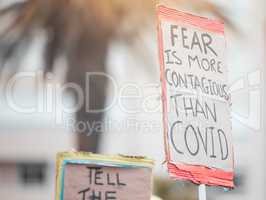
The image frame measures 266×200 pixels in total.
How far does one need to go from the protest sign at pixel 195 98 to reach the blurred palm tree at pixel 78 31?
0.59ft

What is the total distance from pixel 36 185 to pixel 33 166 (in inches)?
3.6

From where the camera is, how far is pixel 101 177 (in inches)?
88.3

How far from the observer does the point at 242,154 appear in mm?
2379

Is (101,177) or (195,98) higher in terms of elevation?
(195,98)

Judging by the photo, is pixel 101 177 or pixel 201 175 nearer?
pixel 101 177

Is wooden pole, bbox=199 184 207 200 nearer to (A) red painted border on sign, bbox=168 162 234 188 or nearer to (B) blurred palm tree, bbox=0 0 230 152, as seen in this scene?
(A) red painted border on sign, bbox=168 162 234 188

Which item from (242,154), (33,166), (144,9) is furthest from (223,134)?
(33,166)

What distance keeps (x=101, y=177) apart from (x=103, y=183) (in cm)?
3

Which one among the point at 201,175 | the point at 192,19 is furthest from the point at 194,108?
the point at 192,19

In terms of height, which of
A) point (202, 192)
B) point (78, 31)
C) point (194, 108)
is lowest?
point (202, 192)

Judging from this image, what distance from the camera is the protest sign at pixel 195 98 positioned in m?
2.33

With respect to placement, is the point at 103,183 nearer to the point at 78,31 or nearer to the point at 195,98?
the point at 195,98

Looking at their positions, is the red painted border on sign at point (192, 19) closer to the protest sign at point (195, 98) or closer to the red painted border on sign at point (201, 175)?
the protest sign at point (195, 98)

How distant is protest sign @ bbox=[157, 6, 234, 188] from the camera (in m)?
2.33
